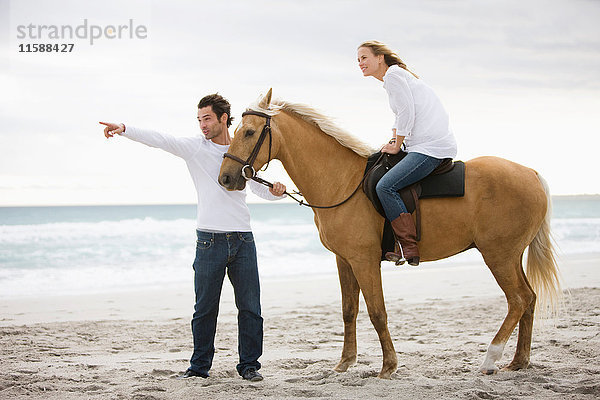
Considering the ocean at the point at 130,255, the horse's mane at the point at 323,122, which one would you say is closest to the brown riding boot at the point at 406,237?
the horse's mane at the point at 323,122

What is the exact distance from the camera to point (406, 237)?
414 cm

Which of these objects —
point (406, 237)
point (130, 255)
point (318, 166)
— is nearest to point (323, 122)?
point (318, 166)

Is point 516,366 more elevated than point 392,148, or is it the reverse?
point 392,148

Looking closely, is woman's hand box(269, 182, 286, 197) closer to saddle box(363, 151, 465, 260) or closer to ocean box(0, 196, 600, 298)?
saddle box(363, 151, 465, 260)

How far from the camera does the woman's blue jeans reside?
412 centimetres

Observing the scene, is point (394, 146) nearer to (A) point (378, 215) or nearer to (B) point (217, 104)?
(A) point (378, 215)

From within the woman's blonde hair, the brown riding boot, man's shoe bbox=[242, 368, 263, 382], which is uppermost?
the woman's blonde hair

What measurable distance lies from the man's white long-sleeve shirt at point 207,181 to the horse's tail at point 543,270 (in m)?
2.22

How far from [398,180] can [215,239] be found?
1391 mm

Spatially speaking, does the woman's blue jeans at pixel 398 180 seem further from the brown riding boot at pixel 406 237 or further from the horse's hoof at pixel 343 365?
the horse's hoof at pixel 343 365

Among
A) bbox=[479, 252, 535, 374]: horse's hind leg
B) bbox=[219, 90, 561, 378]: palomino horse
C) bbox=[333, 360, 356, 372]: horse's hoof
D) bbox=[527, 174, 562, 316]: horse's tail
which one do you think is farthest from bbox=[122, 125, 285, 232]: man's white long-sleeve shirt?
bbox=[527, 174, 562, 316]: horse's tail

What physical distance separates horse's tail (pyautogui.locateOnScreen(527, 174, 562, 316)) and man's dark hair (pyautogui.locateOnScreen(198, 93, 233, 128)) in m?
2.59

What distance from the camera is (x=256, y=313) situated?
4305 millimetres

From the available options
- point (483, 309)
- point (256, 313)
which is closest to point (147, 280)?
point (483, 309)
